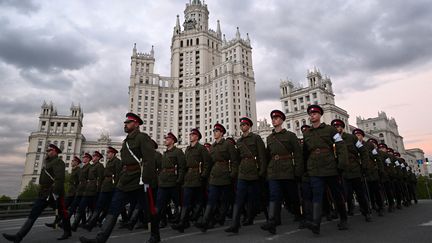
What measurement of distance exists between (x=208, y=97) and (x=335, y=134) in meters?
105

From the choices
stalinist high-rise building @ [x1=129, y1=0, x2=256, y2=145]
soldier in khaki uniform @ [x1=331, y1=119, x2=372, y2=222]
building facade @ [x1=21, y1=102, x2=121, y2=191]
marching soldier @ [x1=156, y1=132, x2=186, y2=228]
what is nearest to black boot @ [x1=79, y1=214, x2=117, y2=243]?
marching soldier @ [x1=156, y1=132, x2=186, y2=228]

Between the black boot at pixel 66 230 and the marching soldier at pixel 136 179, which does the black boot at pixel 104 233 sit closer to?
the marching soldier at pixel 136 179

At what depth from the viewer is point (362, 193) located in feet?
24.7

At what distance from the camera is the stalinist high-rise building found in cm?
10244

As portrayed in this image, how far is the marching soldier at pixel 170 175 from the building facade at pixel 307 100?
74.2 meters

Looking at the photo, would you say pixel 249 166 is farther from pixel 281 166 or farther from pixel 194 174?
pixel 194 174

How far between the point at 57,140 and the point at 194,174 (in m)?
111

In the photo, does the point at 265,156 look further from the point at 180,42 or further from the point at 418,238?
the point at 180,42

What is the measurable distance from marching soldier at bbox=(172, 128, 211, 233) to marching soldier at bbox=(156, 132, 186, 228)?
0.70ft

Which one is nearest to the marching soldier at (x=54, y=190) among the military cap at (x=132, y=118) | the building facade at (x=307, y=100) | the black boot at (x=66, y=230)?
the black boot at (x=66, y=230)

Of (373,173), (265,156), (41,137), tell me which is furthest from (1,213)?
(41,137)

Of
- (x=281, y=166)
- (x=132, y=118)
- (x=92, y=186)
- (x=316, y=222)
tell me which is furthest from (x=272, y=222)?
(x=92, y=186)

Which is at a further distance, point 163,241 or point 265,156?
point 265,156

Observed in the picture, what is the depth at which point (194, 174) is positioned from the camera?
25.4ft
